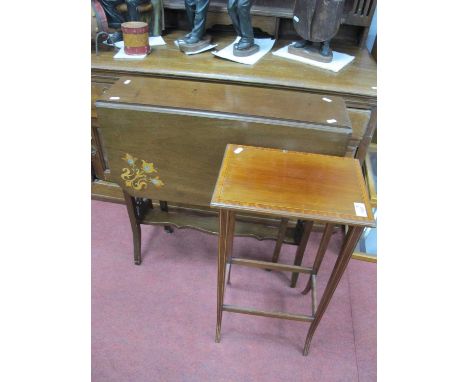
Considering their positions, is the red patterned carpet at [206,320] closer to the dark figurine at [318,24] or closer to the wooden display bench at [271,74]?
the wooden display bench at [271,74]

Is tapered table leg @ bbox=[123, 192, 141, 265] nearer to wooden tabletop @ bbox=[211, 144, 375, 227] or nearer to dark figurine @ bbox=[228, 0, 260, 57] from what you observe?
wooden tabletop @ bbox=[211, 144, 375, 227]

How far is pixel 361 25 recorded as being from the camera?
63.6 inches

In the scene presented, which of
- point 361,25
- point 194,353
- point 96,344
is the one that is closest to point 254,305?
point 194,353

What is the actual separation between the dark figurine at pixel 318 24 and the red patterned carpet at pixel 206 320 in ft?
3.39

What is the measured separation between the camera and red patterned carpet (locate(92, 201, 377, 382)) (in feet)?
4.46

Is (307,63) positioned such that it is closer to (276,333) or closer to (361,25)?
(361,25)

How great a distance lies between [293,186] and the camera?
948mm

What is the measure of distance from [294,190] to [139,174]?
70 centimetres

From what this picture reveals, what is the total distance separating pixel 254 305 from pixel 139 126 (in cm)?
100

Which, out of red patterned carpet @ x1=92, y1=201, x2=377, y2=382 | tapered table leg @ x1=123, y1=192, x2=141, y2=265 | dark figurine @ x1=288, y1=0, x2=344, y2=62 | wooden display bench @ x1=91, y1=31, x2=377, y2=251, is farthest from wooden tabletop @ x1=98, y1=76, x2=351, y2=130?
red patterned carpet @ x1=92, y1=201, x2=377, y2=382

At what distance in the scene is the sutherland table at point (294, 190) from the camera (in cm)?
87

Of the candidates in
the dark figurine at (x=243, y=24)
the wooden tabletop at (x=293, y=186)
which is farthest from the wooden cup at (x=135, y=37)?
the wooden tabletop at (x=293, y=186)

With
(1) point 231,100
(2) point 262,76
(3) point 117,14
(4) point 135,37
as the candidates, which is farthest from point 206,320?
(3) point 117,14

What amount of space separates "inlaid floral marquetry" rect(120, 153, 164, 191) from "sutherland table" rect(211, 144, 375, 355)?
396 mm
